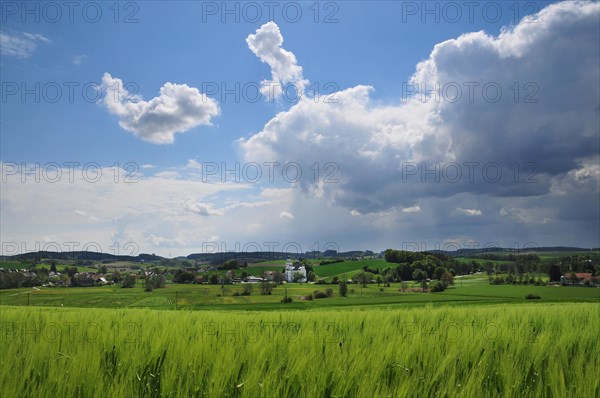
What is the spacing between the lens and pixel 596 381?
292cm

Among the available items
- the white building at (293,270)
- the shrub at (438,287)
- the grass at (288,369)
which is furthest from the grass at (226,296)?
the grass at (288,369)

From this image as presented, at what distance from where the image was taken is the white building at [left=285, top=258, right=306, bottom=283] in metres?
77.5

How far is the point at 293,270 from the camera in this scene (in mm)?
80312

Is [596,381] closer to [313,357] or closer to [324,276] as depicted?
[313,357]

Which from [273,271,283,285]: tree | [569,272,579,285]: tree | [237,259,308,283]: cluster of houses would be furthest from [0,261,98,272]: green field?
[569,272,579,285]: tree

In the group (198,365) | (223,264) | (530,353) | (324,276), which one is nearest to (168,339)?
(198,365)

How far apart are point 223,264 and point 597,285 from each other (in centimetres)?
7964

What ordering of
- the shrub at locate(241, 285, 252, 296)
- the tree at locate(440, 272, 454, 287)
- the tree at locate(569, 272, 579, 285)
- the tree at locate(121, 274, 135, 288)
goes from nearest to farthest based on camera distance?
the shrub at locate(241, 285, 252, 296) → the tree at locate(121, 274, 135, 288) → the tree at locate(440, 272, 454, 287) → the tree at locate(569, 272, 579, 285)

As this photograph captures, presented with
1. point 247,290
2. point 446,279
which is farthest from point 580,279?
point 247,290

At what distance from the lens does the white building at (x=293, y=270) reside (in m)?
77.5

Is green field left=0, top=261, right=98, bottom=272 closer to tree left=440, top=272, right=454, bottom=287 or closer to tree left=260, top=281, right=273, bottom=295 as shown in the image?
tree left=260, top=281, right=273, bottom=295

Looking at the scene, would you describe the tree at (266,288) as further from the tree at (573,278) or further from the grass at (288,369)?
the grass at (288,369)

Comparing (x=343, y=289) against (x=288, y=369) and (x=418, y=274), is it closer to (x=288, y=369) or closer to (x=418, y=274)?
(x=418, y=274)

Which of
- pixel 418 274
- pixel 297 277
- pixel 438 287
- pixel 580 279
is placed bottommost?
Answer: pixel 438 287
